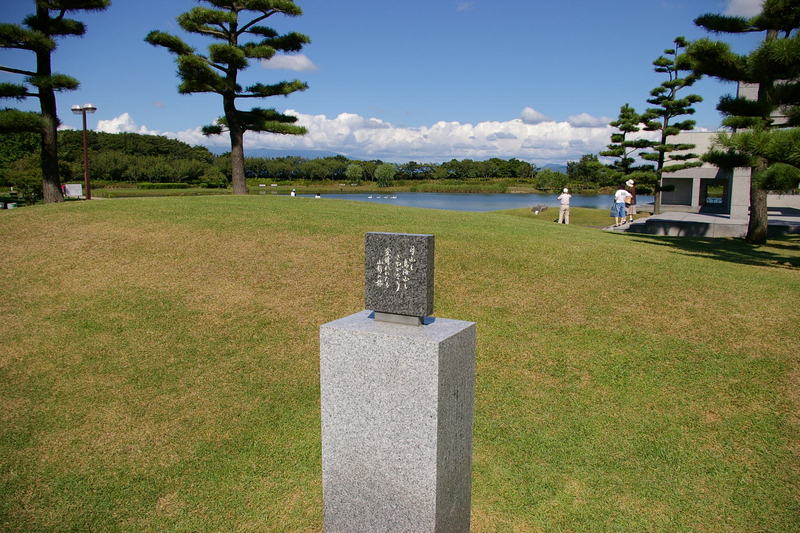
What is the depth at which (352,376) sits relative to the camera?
367 cm

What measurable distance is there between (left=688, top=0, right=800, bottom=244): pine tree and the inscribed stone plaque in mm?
11330

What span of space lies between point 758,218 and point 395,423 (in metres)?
18.2

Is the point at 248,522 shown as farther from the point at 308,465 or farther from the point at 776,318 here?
Result: the point at 776,318

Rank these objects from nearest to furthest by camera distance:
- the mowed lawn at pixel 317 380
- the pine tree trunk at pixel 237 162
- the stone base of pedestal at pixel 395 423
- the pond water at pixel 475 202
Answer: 1. the stone base of pedestal at pixel 395 423
2. the mowed lawn at pixel 317 380
3. the pine tree trunk at pixel 237 162
4. the pond water at pixel 475 202

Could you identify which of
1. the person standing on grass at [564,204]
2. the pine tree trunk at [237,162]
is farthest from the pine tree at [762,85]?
the pine tree trunk at [237,162]

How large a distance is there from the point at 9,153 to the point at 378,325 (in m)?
64.7

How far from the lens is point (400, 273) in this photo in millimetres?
3746

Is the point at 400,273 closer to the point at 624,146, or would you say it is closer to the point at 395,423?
the point at 395,423

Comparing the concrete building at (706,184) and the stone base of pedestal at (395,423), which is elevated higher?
the concrete building at (706,184)

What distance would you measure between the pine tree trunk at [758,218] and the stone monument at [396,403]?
17366 millimetres

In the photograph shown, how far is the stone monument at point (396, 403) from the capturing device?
A: 3488mm

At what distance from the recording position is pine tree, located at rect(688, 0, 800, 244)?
1168cm

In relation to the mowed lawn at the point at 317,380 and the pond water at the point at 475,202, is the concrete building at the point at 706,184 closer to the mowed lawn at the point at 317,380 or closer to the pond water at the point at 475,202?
the pond water at the point at 475,202

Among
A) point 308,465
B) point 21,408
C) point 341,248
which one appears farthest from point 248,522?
point 341,248
